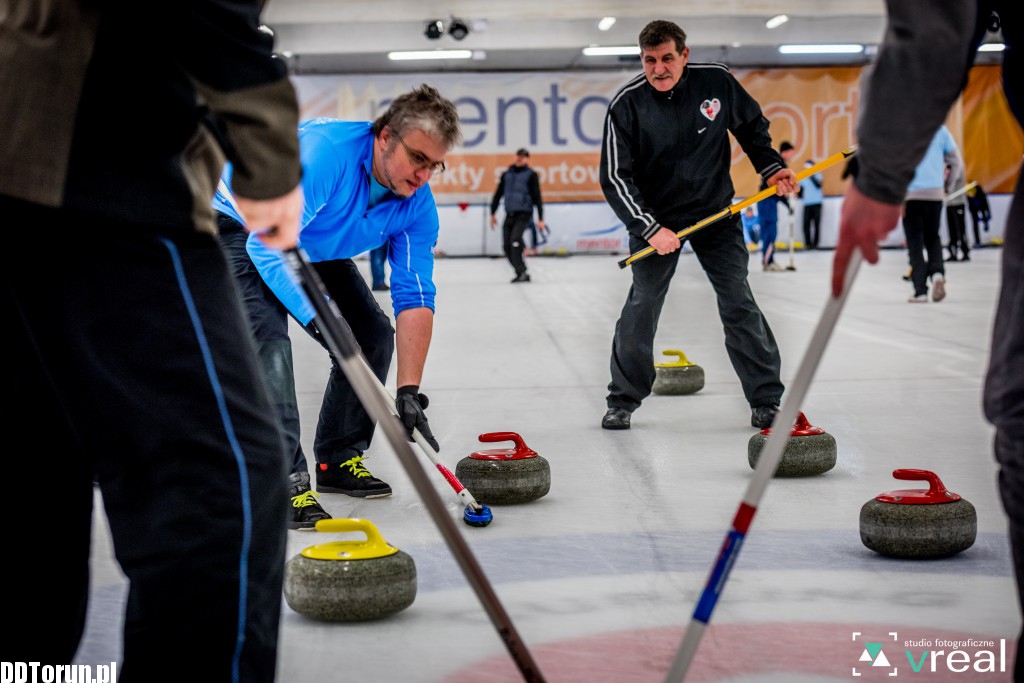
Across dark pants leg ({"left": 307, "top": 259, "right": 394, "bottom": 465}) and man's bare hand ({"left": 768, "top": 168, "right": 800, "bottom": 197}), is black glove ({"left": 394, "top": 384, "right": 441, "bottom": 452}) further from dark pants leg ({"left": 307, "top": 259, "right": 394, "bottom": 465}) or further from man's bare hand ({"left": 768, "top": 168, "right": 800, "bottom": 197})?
man's bare hand ({"left": 768, "top": 168, "right": 800, "bottom": 197})

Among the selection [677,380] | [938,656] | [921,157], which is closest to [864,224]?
[921,157]

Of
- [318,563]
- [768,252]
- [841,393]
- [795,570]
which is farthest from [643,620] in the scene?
[768,252]

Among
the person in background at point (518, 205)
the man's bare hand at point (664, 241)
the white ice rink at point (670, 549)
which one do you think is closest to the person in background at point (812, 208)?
the person in background at point (518, 205)

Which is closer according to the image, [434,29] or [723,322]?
[723,322]

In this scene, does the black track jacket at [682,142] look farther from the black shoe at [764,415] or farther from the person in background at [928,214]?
the person in background at [928,214]

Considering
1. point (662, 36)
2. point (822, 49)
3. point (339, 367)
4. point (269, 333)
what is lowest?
point (339, 367)

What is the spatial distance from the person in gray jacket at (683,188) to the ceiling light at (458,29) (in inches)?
555

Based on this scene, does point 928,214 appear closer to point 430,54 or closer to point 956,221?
point 956,221

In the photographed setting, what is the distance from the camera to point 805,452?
3723 millimetres

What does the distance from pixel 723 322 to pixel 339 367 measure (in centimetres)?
190

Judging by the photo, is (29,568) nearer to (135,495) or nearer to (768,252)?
(135,495)

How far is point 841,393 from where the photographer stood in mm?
5629

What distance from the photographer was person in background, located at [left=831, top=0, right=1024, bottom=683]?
4.76ft

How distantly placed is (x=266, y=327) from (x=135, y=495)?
6.77 feet
